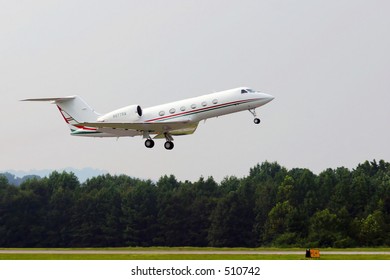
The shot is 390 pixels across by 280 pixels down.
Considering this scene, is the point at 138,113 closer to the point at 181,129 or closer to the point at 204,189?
the point at 181,129

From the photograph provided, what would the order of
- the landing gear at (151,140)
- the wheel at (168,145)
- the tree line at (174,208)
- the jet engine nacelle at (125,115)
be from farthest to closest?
the tree line at (174,208), the jet engine nacelle at (125,115), the landing gear at (151,140), the wheel at (168,145)

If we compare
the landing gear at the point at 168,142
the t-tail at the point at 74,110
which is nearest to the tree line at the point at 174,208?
the t-tail at the point at 74,110

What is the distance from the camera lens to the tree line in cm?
11312

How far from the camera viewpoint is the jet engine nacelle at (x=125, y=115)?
209ft

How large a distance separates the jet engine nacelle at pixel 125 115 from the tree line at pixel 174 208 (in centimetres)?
4750

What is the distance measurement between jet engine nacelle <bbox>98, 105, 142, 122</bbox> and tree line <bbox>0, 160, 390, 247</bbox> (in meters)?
47.5

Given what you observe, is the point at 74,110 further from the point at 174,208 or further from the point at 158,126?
the point at 174,208

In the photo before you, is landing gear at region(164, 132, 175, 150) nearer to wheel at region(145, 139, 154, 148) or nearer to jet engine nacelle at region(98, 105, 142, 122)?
wheel at region(145, 139, 154, 148)

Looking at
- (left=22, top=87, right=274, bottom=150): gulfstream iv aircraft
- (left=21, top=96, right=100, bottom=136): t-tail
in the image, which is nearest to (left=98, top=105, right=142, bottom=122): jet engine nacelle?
(left=22, top=87, right=274, bottom=150): gulfstream iv aircraft

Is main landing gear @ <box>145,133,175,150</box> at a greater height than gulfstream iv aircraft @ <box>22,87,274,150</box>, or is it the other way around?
gulfstream iv aircraft @ <box>22,87,274,150</box>

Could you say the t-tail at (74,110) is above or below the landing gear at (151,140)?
above

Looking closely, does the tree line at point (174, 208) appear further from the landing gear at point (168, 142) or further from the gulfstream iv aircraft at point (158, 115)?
the landing gear at point (168, 142)

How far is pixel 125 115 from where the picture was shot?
64.2m

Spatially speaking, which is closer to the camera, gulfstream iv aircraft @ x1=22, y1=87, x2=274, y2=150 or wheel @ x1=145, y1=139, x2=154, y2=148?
gulfstream iv aircraft @ x1=22, y1=87, x2=274, y2=150
